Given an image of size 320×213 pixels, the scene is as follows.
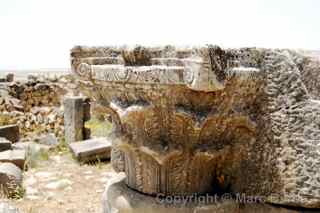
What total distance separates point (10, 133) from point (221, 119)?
6.93 m

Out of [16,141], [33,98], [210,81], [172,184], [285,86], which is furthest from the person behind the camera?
[33,98]

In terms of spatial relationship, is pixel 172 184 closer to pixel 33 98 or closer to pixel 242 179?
pixel 242 179

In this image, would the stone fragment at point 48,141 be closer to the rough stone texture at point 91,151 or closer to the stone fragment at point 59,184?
the rough stone texture at point 91,151

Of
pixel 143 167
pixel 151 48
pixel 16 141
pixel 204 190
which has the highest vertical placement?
pixel 151 48

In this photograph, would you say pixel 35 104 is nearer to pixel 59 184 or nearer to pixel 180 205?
pixel 59 184

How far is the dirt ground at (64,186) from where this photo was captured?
4.82 meters

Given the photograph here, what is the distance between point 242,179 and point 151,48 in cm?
84

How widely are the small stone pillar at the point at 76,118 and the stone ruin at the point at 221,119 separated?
6.02 metres

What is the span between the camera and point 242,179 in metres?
2.09

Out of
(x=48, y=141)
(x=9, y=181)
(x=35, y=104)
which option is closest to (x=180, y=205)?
(x=9, y=181)

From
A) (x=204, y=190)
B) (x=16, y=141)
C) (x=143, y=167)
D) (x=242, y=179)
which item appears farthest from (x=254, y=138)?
(x=16, y=141)

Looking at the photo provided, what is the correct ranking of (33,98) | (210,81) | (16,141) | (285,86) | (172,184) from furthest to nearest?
(33,98), (16,141), (172,184), (285,86), (210,81)

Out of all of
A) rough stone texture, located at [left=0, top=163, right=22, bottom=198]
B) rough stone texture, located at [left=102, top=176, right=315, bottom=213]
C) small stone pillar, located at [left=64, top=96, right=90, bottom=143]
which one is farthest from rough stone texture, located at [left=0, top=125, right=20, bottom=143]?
rough stone texture, located at [left=102, top=176, right=315, bottom=213]

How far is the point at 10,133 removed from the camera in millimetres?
7984
